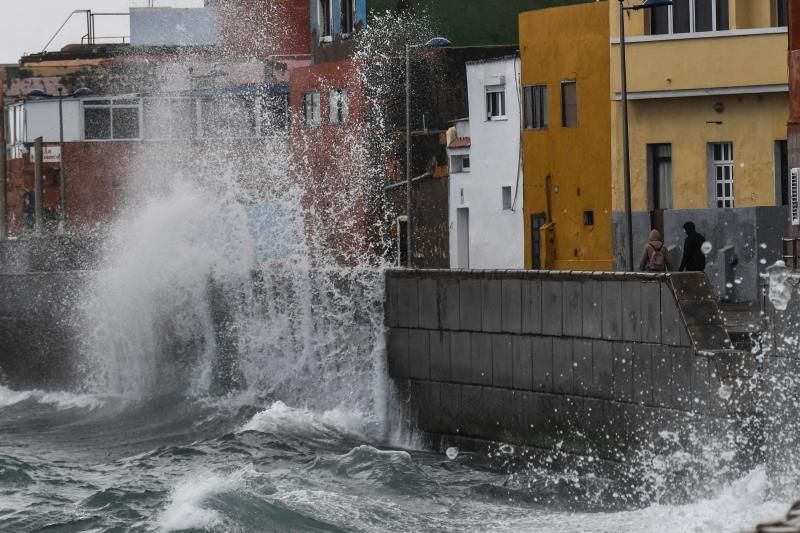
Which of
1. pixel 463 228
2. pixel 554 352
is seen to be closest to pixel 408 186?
pixel 463 228

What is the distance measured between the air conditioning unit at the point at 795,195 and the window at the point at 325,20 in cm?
2357

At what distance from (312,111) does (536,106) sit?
1110 centimetres

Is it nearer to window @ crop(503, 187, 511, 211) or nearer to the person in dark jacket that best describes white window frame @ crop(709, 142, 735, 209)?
the person in dark jacket

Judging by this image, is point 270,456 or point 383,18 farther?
point 383,18

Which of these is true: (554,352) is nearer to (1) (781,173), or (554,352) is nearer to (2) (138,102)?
(1) (781,173)

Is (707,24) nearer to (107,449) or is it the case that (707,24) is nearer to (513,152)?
(513,152)

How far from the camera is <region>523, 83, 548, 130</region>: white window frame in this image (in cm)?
3056

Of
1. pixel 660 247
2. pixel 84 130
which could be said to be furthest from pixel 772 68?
pixel 84 130

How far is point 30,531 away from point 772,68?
1321 centimetres

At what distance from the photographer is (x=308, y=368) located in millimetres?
22562

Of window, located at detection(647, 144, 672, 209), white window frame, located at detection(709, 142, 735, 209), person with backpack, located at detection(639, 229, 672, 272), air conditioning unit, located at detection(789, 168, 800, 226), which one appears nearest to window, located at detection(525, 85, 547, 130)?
window, located at detection(647, 144, 672, 209)

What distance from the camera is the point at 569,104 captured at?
29.7 meters

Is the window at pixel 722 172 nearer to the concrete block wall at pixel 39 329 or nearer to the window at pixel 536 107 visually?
the window at pixel 536 107

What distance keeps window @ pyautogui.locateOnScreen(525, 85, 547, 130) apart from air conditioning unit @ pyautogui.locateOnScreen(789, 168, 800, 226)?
12035mm
